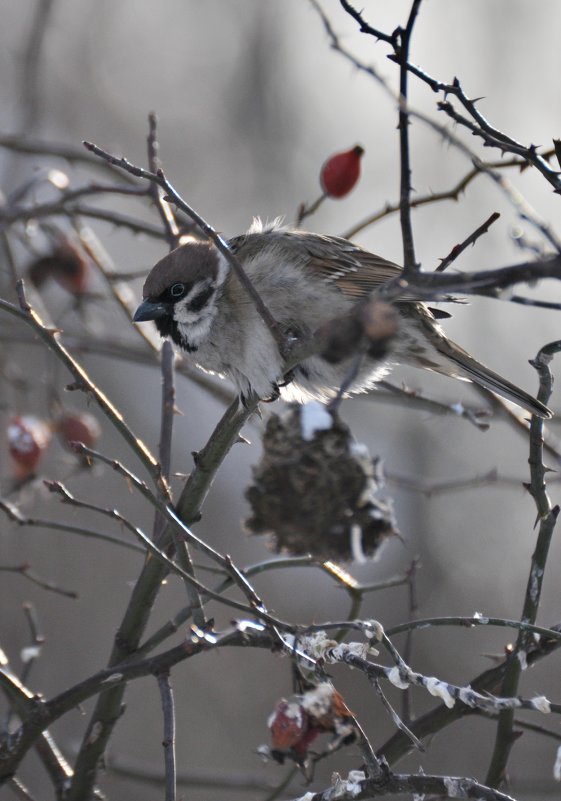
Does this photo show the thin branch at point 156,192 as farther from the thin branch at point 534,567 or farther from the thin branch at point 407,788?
the thin branch at point 407,788

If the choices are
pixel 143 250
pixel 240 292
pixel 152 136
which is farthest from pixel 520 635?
pixel 143 250

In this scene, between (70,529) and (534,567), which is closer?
(534,567)

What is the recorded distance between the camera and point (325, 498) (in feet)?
6.23

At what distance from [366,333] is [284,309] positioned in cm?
183

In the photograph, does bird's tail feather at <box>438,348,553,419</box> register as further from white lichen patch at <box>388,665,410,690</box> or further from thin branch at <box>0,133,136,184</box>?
thin branch at <box>0,133,136,184</box>

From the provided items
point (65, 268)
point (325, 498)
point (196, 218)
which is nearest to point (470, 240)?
point (196, 218)

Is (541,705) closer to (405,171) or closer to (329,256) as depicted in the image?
(405,171)

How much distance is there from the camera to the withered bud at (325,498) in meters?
1.89

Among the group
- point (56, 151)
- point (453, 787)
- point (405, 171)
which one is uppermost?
point (56, 151)

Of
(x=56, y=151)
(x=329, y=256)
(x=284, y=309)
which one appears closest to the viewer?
(x=284, y=309)

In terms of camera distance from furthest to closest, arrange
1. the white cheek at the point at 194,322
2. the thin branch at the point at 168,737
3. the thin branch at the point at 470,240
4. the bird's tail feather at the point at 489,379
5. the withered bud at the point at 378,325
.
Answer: the white cheek at the point at 194,322, the bird's tail feather at the point at 489,379, the thin branch at the point at 470,240, the thin branch at the point at 168,737, the withered bud at the point at 378,325

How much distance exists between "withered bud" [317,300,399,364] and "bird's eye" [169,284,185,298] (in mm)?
2020

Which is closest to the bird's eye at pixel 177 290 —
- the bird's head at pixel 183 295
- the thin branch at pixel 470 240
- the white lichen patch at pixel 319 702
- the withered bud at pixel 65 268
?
the bird's head at pixel 183 295

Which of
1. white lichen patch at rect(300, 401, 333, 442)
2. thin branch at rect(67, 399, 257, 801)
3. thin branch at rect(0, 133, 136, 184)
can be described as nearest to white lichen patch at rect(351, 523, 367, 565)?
white lichen patch at rect(300, 401, 333, 442)
